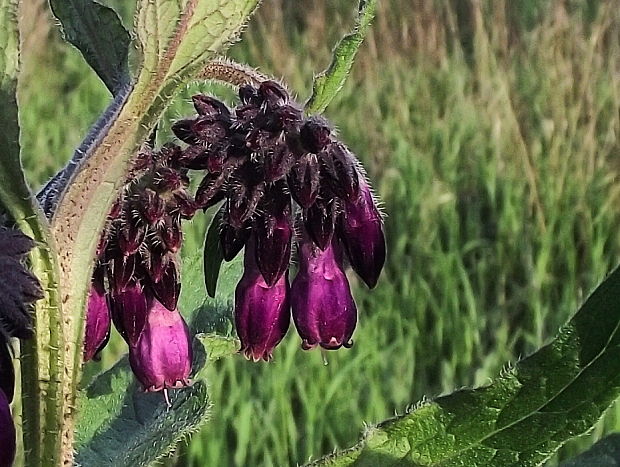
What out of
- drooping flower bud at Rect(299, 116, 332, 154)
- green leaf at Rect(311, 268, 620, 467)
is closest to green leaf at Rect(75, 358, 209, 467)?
green leaf at Rect(311, 268, 620, 467)

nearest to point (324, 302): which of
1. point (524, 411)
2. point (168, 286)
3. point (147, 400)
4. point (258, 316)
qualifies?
point (258, 316)

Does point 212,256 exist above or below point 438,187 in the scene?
below

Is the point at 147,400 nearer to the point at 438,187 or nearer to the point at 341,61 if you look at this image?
the point at 341,61

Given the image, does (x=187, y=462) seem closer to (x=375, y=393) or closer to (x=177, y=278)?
(x=375, y=393)

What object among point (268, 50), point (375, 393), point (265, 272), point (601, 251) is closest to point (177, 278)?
point (265, 272)

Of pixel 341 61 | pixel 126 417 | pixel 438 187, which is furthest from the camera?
pixel 438 187

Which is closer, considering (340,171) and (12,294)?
(12,294)
